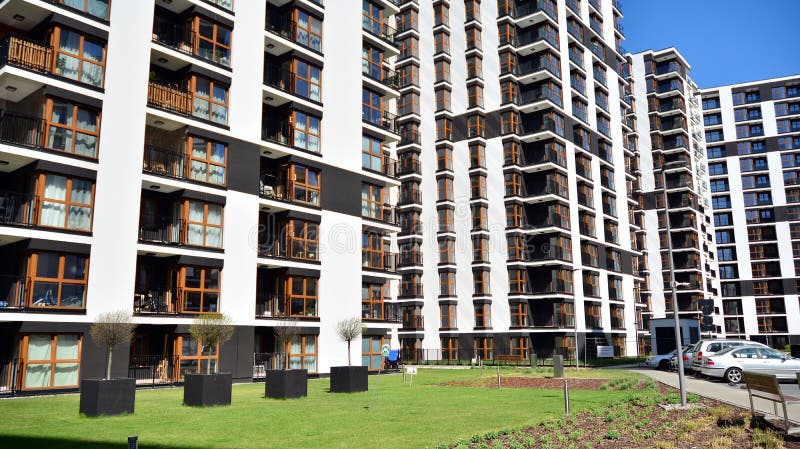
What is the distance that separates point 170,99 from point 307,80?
9.83 m

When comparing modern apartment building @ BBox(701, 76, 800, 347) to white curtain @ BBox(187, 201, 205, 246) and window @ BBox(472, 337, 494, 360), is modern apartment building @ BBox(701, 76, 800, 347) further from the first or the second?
white curtain @ BBox(187, 201, 205, 246)

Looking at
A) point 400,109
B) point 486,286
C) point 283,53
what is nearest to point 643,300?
point 486,286

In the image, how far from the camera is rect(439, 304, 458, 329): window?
6159cm

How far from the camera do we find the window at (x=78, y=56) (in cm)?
2745

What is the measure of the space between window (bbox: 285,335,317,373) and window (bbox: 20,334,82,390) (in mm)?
11629

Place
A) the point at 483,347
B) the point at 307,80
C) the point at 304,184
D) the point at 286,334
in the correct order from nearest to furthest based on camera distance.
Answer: the point at 286,334, the point at 304,184, the point at 307,80, the point at 483,347

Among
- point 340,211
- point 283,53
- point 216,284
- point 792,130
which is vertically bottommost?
point 216,284

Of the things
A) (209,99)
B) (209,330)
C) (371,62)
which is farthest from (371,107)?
(209,330)

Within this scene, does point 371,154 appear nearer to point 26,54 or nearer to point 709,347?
point 26,54

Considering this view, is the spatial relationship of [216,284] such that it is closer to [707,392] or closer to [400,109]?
[707,392]

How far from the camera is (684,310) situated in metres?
85.5

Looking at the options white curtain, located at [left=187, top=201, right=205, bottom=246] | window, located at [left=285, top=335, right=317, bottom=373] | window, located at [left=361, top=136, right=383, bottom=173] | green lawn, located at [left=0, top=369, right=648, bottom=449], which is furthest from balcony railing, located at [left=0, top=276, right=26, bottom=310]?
window, located at [left=361, top=136, right=383, bottom=173]

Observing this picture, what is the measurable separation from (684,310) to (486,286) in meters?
38.8

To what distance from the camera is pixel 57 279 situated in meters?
26.2
